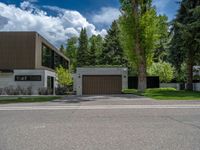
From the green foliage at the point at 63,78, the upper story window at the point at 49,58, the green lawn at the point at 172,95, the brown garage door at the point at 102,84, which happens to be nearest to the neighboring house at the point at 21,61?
the upper story window at the point at 49,58

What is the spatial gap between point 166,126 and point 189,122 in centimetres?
119

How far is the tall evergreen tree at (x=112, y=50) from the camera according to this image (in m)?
51.6

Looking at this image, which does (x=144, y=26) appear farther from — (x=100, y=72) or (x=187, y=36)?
(x=100, y=72)

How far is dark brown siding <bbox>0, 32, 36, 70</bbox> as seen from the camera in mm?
30656

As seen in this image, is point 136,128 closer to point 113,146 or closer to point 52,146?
point 113,146

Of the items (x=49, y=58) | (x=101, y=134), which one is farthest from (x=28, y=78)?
(x=101, y=134)

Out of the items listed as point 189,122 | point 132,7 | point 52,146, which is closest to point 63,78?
point 132,7

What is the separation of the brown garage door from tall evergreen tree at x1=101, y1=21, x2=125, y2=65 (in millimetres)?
21358

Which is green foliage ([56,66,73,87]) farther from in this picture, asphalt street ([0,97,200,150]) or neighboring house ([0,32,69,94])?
asphalt street ([0,97,200,150])

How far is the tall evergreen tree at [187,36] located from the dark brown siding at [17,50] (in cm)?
1508

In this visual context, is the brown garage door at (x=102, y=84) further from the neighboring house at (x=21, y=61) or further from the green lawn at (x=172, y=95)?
the neighboring house at (x=21, y=61)

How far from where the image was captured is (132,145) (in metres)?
6.11

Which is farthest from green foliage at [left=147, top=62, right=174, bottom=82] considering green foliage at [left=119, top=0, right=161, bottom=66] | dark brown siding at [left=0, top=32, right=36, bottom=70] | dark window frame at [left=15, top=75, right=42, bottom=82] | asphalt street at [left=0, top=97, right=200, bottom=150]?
asphalt street at [left=0, top=97, right=200, bottom=150]

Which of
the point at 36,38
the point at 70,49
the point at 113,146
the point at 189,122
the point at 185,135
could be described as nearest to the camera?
the point at 113,146
